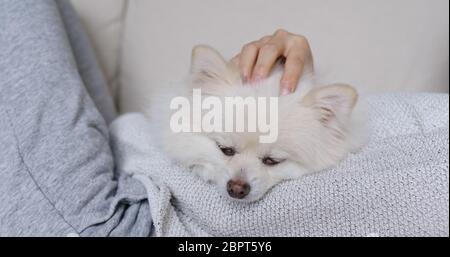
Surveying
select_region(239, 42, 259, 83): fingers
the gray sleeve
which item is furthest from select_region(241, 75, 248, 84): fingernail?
the gray sleeve

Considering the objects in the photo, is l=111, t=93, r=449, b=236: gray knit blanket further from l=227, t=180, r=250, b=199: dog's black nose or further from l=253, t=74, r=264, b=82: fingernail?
l=253, t=74, r=264, b=82: fingernail

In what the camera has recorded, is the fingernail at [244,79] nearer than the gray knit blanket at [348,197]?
No

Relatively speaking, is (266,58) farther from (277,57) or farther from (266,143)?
(266,143)

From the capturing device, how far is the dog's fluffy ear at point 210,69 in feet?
2.85

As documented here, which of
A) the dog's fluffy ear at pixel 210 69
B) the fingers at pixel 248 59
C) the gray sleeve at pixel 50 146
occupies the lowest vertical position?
the gray sleeve at pixel 50 146

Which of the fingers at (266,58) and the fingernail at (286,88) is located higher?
the fingers at (266,58)

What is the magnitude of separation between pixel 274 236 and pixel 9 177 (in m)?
0.49

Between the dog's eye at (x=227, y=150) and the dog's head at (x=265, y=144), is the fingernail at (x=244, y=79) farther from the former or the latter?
the dog's eye at (x=227, y=150)

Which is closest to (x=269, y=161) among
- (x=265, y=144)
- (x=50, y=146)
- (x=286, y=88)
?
(x=265, y=144)

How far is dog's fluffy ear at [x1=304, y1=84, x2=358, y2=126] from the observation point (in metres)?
0.83

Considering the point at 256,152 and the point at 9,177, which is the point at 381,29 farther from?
the point at 9,177

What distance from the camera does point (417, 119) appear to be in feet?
3.13

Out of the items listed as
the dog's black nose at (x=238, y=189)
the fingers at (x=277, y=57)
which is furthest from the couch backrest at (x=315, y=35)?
the dog's black nose at (x=238, y=189)
